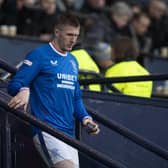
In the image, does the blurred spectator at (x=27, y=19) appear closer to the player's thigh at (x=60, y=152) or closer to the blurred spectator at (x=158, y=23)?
the blurred spectator at (x=158, y=23)

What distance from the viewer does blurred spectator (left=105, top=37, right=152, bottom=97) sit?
9781mm

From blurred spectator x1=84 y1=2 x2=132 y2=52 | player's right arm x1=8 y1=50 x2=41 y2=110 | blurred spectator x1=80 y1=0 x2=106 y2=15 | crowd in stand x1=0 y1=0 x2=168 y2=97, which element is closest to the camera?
player's right arm x1=8 y1=50 x2=41 y2=110

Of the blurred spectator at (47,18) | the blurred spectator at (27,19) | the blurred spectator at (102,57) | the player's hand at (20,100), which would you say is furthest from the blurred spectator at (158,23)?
the player's hand at (20,100)

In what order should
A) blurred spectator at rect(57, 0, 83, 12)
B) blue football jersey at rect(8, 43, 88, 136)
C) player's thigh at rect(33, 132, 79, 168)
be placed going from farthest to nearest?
blurred spectator at rect(57, 0, 83, 12) → blue football jersey at rect(8, 43, 88, 136) → player's thigh at rect(33, 132, 79, 168)

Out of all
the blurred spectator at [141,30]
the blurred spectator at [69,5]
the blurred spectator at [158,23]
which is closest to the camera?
the blurred spectator at [69,5]

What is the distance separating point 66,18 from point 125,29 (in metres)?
8.93

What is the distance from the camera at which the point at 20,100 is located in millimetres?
5965

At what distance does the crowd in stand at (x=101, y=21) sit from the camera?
44.4 ft

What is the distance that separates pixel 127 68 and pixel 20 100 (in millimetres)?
4039

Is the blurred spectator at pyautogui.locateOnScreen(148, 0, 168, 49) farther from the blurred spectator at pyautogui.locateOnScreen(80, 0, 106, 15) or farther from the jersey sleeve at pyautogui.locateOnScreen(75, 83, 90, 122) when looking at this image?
the jersey sleeve at pyautogui.locateOnScreen(75, 83, 90, 122)

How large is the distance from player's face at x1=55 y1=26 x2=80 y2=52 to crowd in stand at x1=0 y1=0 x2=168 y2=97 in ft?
14.8

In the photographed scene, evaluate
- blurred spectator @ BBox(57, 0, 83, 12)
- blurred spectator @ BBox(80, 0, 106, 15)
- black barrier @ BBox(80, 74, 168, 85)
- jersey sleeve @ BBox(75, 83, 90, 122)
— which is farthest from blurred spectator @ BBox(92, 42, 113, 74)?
jersey sleeve @ BBox(75, 83, 90, 122)

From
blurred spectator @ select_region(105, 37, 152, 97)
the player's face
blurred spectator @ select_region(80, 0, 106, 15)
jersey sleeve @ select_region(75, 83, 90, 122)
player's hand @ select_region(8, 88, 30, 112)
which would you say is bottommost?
blurred spectator @ select_region(80, 0, 106, 15)

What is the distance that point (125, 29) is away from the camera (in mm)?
15375
